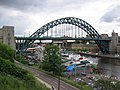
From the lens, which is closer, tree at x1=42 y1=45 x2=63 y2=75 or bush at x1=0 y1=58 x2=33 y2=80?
bush at x1=0 y1=58 x2=33 y2=80

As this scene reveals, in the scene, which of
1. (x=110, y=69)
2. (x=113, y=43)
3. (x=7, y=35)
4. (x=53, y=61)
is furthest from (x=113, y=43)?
(x=53, y=61)

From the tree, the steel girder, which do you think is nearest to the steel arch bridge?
the steel girder

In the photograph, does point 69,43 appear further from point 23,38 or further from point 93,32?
point 23,38

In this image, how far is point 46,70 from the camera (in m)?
36.1

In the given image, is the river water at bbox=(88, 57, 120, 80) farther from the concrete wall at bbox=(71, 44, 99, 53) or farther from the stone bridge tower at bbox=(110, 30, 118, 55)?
the concrete wall at bbox=(71, 44, 99, 53)

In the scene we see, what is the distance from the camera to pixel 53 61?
33.8 metres

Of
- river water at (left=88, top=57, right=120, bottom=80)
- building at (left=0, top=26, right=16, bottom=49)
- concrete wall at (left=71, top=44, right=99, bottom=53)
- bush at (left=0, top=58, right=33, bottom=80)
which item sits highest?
building at (left=0, top=26, right=16, bottom=49)

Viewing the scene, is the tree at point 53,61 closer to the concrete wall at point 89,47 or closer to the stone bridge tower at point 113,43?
the stone bridge tower at point 113,43

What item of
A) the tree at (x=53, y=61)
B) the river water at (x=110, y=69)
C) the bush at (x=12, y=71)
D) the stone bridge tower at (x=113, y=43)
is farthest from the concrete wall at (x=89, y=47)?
the bush at (x=12, y=71)

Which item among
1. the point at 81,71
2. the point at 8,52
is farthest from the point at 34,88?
the point at 81,71

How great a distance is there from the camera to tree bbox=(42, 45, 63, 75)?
110 feet

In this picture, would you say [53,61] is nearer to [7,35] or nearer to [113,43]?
[7,35]

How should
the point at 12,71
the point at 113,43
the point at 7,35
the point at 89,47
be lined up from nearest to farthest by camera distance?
the point at 12,71 → the point at 7,35 → the point at 113,43 → the point at 89,47

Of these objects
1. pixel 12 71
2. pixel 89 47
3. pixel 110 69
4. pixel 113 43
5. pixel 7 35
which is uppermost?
pixel 7 35
